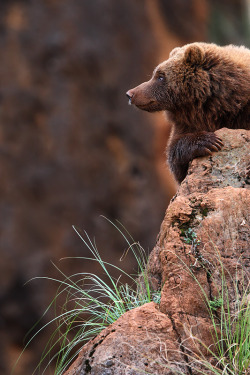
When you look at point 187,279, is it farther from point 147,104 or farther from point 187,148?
point 147,104

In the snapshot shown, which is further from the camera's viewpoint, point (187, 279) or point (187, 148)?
point (187, 148)

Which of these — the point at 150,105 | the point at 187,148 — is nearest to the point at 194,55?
the point at 150,105

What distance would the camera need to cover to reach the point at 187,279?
3.01 metres

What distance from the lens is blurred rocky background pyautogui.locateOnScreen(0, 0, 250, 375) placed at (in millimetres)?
7297

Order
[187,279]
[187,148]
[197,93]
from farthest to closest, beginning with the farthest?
1. [197,93]
2. [187,148]
3. [187,279]

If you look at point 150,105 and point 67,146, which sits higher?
point 150,105

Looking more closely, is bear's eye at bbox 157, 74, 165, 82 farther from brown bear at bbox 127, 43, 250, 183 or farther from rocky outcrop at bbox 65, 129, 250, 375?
rocky outcrop at bbox 65, 129, 250, 375

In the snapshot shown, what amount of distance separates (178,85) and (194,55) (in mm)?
227

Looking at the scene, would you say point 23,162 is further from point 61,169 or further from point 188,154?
point 188,154

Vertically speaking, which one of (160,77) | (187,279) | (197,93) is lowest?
(187,279)

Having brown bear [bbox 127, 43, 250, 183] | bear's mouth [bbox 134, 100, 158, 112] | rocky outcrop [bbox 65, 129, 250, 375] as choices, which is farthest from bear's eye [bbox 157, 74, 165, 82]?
rocky outcrop [bbox 65, 129, 250, 375]

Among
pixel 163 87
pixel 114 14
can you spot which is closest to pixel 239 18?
pixel 114 14

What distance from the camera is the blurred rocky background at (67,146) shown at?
23.9ft

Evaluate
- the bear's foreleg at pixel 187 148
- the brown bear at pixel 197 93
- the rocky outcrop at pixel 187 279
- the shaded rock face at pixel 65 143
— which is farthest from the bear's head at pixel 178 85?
the shaded rock face at pixel 65 143
